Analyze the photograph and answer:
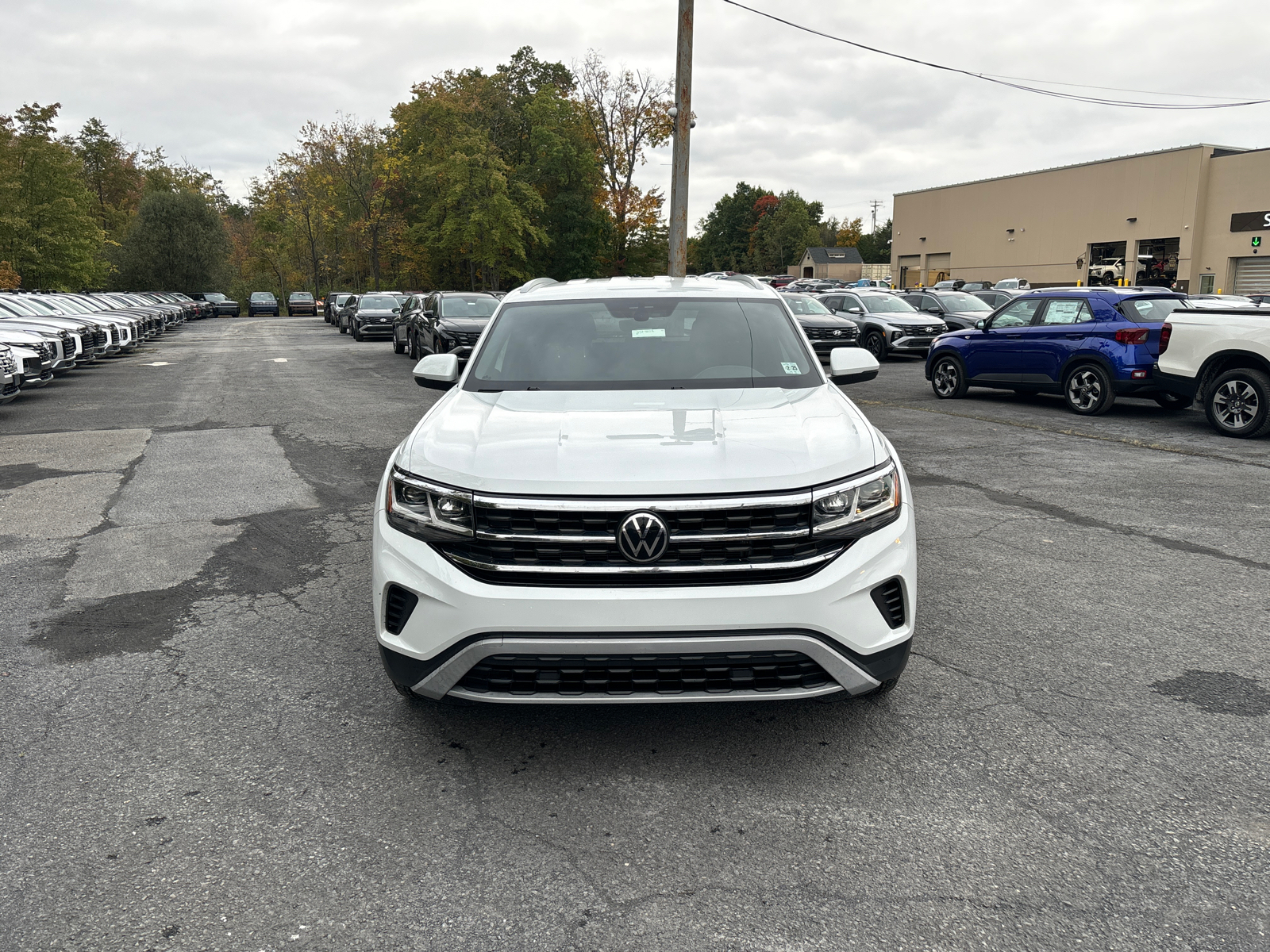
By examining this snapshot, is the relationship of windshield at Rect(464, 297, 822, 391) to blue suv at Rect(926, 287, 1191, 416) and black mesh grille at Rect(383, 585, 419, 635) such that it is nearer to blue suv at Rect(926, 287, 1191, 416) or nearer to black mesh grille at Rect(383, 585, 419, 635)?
black mesh grille at Rect(383, 585, 419, 635)

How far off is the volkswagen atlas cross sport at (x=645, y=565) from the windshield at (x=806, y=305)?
62.7ft

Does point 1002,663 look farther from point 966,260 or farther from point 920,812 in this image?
point 966,260

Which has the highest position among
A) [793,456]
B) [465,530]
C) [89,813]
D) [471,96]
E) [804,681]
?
[471,96]

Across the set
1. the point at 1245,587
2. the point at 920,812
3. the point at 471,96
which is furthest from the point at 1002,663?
the point at 471,96

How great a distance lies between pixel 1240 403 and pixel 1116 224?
5399 cm

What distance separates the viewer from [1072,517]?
7301 mm

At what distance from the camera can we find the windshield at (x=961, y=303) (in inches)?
984

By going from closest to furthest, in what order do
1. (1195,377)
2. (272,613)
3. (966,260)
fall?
(272,613) → (1195,377) → (966,260)

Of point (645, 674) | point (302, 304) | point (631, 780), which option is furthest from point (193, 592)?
point (302, 304)

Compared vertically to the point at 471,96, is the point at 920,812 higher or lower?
lower

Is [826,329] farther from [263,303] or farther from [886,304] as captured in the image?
[263,303]

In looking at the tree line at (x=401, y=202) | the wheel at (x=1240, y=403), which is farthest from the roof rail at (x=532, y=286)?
the tree line at (x=401, y=202)

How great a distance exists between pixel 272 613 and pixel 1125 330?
37.7ft

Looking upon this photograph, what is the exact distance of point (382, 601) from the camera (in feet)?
11.1
